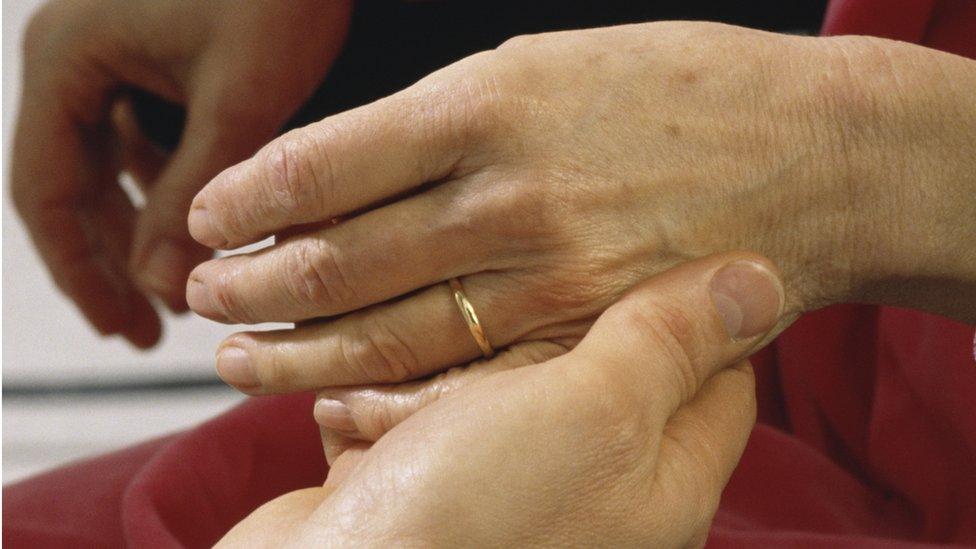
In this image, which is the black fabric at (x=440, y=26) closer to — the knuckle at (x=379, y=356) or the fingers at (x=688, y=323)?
the knuckle at (x=379, y=356)

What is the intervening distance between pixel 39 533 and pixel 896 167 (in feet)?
2.32

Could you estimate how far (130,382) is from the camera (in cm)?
135

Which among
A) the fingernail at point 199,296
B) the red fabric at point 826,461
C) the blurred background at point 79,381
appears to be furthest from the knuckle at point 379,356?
the blurred background at point 79,381

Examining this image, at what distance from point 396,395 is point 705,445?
0.21m

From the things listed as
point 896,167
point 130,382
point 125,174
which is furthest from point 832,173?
point 130,382

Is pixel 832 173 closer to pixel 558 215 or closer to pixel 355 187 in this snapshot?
pixel 558 215

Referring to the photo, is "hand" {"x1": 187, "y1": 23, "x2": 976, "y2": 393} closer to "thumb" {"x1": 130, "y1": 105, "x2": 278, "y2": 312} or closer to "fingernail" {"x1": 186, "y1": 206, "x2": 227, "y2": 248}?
"fingernail" {"x1": 186, "y1": 206, "x2": 227, "y2": 248}

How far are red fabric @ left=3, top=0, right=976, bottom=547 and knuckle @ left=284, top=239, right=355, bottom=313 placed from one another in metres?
0.24

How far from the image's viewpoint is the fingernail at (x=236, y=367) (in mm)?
604

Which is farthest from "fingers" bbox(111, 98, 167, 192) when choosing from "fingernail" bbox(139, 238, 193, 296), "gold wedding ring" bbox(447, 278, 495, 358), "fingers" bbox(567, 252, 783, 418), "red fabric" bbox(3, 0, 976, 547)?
"fingers" bbox(567, 252, 783, 418)

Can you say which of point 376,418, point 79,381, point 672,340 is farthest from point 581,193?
point 79,381

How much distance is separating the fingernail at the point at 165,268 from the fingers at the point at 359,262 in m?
0.42

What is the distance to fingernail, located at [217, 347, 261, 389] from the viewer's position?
60cm

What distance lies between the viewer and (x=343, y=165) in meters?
0.52
